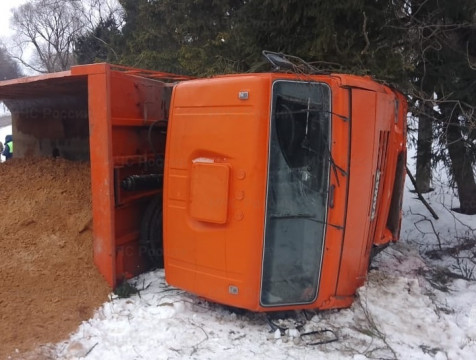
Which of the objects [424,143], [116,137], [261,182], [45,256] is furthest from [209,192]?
[424,143]

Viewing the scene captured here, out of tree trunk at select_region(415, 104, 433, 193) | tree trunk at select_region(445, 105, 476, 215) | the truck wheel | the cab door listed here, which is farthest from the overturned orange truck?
tree trunk at select_region(415, 104, 433, 193)

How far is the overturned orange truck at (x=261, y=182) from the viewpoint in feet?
11.6

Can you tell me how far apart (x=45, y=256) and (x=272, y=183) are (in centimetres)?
228

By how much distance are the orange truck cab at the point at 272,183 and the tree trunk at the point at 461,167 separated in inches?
141

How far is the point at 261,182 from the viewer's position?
3.50 metres

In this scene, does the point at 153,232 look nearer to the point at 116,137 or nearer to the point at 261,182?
the point at 116,137

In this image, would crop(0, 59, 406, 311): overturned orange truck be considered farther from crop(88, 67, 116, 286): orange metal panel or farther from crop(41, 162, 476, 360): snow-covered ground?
A: crop(41, 162, 476, 360): snow-covered ground

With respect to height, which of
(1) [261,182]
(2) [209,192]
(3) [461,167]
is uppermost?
(1) [261,182]

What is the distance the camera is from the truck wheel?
15.2 ft


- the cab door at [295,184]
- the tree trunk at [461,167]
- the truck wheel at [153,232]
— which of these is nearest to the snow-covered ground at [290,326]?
the truck wheel at [153,232]

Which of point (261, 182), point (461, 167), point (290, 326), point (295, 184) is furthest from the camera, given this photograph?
point (461, 167)

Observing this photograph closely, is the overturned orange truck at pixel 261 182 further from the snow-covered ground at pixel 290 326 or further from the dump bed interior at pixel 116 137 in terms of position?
the snow-covered ground at pixel 290 326

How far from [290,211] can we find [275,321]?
98cm

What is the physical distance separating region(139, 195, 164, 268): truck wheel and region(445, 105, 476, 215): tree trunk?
14.2 feet
